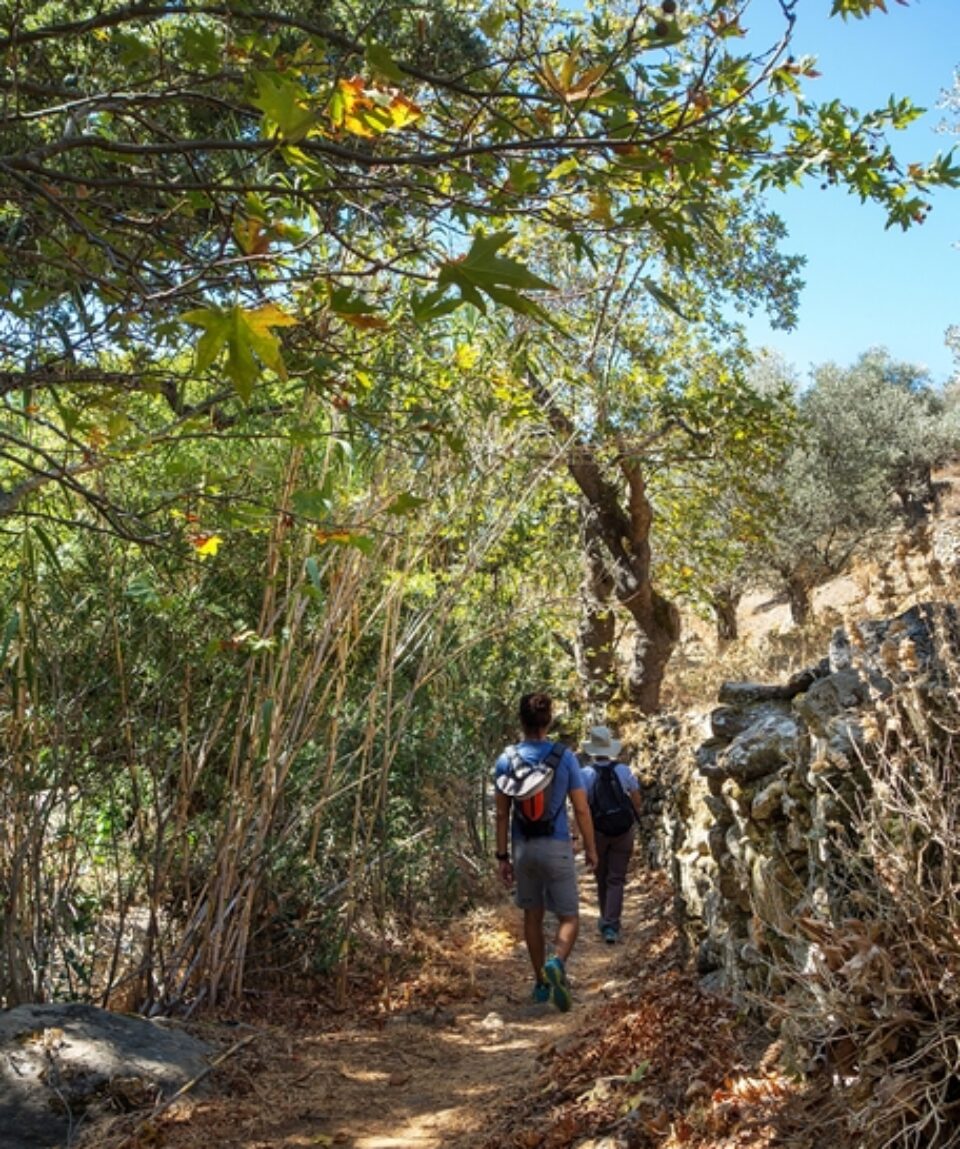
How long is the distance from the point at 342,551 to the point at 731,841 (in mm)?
2248

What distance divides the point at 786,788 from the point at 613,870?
417 cm

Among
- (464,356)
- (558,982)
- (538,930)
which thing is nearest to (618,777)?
(538,930)

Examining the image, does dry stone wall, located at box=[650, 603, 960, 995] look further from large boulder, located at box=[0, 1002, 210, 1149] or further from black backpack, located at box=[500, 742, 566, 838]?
large boulder, located at box=[0, 1002, 210, 1149]

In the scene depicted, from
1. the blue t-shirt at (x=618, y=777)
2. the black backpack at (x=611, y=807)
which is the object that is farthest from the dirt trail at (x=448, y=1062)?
the blue t-shirt at (x=618, y=777)

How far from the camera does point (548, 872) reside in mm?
5957

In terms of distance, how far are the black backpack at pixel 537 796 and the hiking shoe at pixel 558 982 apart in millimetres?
672

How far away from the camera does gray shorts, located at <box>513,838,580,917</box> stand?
234 inches

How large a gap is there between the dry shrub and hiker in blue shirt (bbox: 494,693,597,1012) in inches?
112

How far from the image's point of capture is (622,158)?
2.55m

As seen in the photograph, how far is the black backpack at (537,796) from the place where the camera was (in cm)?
589

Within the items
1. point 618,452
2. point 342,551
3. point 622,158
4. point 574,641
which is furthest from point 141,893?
point 574,641

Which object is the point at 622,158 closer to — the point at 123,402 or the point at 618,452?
the point at 123,402

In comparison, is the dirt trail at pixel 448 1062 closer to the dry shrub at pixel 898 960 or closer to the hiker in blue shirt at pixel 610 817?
the hiker in blue shirt at pixel 610 817

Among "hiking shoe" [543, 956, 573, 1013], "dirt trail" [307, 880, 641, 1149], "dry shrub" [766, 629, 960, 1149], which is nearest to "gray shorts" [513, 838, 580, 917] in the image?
"hiking shoe" [543, 956, 573, 1013]
